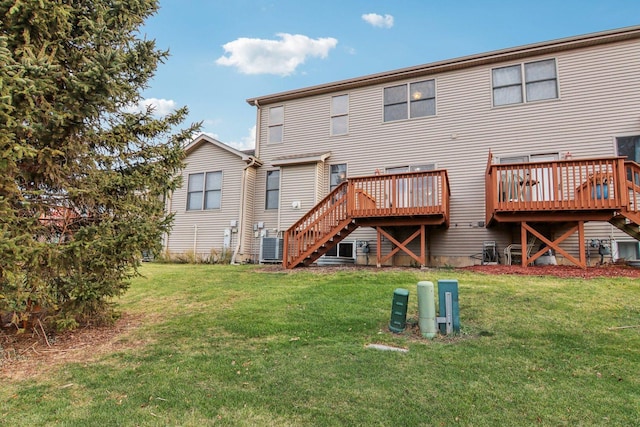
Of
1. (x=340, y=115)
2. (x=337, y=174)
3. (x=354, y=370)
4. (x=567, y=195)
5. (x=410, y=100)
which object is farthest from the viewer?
(x=340, y=115)

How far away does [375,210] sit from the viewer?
9.47 metres

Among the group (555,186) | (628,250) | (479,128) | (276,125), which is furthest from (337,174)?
(628,250)

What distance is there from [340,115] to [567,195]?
751 centimetres

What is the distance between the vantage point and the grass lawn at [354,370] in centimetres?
281

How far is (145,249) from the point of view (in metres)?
4.84

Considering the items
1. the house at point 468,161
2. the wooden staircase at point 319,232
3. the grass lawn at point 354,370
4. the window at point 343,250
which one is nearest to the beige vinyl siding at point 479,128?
the house at point 468,161

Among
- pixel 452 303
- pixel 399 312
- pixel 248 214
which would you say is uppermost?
pixel 248 214

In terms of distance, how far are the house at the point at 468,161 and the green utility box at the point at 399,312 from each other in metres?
4.77

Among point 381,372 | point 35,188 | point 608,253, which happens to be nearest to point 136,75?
point 35,188

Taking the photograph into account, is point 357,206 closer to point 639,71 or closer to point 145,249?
point 145,249

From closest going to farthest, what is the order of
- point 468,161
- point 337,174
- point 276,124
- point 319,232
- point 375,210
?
point 375,210, point 319,232, point 468,161, point 337,174, point 276,124

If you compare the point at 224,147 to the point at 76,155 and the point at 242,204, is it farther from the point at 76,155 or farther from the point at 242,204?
the point at 76,155

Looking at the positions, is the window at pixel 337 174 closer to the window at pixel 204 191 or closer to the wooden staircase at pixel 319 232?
the wooden staircase at pixel 319 232

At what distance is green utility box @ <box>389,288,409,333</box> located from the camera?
4543mm
